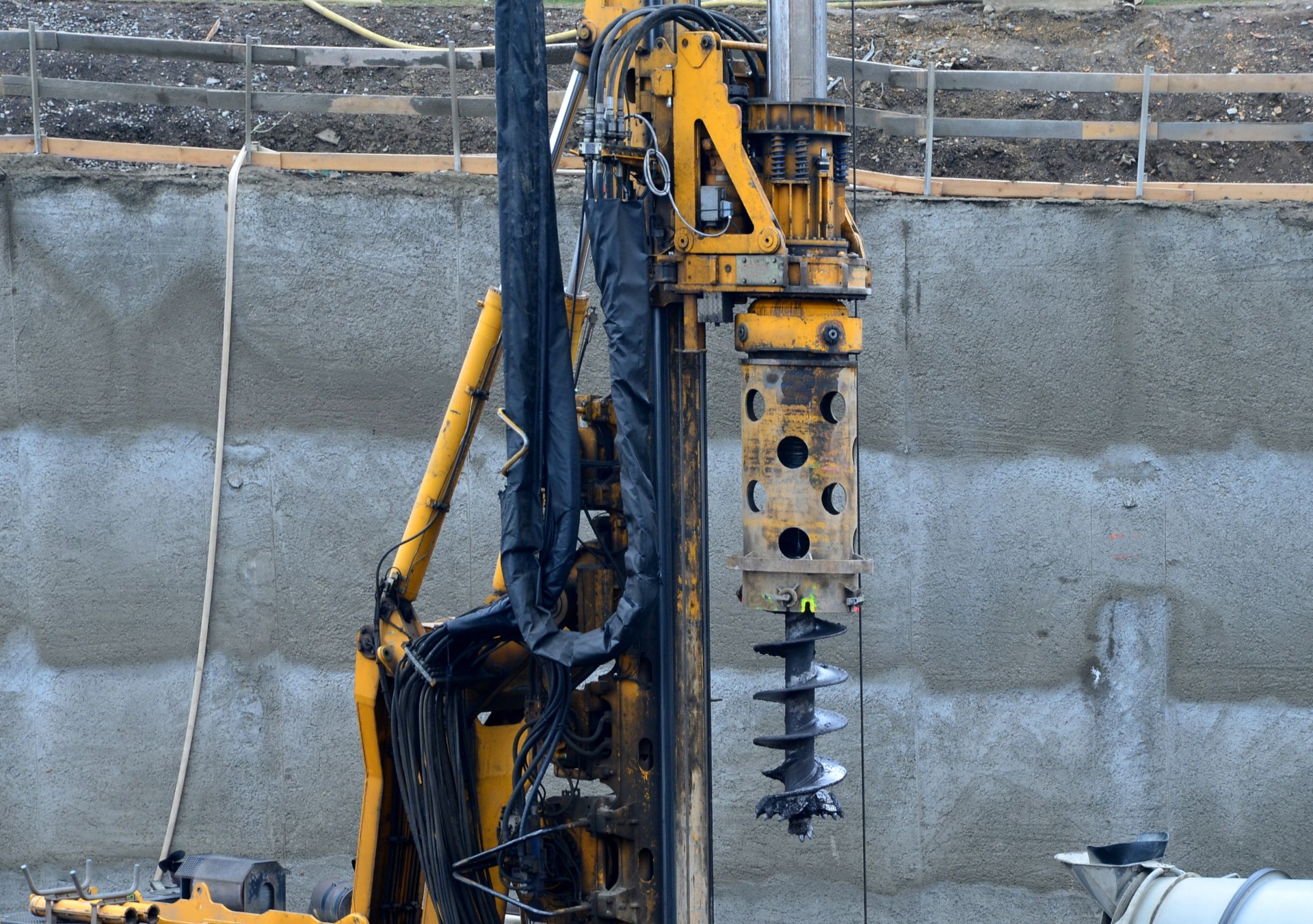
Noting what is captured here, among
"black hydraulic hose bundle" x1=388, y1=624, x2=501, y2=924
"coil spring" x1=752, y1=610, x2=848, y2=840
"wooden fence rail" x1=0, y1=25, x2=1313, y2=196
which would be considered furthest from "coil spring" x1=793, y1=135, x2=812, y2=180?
"wooden fence rail" x1=0, y1=25, x2=1313, y2=196

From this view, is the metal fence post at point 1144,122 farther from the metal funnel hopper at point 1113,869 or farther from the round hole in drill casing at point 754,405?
the metal funnel hopper at point 1113,869

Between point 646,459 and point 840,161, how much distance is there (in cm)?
137

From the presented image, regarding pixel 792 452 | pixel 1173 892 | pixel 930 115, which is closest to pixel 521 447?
pixel 792 452

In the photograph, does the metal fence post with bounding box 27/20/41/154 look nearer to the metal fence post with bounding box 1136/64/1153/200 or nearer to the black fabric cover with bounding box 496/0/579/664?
the black fabric cover with bounding box 496/0/579/664

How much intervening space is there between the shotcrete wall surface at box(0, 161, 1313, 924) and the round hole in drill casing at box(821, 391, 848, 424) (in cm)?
432

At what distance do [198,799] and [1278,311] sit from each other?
7946 mm

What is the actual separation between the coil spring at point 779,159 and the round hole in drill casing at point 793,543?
133 centimetres

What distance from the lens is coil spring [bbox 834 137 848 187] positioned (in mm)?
5477

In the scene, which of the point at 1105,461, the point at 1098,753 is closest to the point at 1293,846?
the point at 1098,753

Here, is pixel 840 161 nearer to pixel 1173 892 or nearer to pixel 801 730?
pixel 801 730

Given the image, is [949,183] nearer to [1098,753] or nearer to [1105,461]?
[1105,461]

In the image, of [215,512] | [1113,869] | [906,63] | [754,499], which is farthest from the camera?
[906,63]

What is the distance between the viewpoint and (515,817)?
576cm

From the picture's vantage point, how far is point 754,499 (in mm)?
5355
